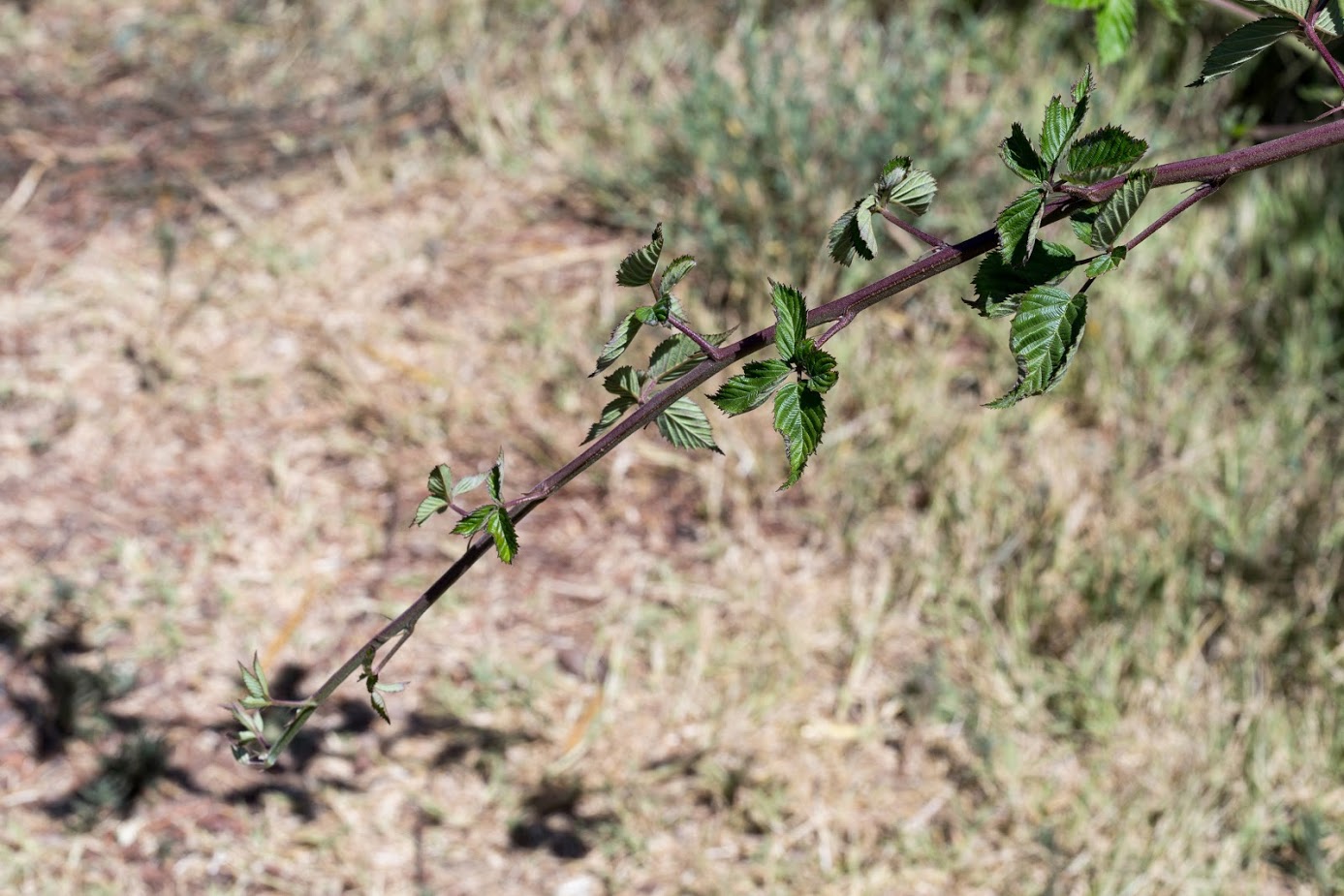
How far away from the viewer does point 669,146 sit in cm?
350

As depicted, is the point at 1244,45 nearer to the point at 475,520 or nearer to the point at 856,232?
the point at 856,232

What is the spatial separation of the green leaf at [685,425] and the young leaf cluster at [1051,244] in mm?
285

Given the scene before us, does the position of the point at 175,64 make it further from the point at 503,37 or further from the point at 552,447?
the point at 552,447

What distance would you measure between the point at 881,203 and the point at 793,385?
0.52 ft

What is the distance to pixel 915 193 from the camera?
105 centimetres

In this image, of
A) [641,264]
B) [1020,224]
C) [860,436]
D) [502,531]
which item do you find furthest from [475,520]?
[860,436]

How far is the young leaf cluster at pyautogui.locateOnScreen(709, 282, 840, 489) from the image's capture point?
1032 millimetres

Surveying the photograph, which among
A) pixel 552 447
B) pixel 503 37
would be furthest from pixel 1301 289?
pixel 503 37

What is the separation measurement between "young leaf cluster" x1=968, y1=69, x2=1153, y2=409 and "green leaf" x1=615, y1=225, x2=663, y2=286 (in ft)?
0.84

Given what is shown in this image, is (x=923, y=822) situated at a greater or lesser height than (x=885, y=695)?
lesser

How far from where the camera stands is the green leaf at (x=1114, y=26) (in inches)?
58.7

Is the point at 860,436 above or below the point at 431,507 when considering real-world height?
above

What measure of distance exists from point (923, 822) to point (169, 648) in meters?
1.45

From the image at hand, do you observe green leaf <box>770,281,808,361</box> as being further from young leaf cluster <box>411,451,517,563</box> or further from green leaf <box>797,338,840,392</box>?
young leaf cluster <box>411,451,517,563</box>
